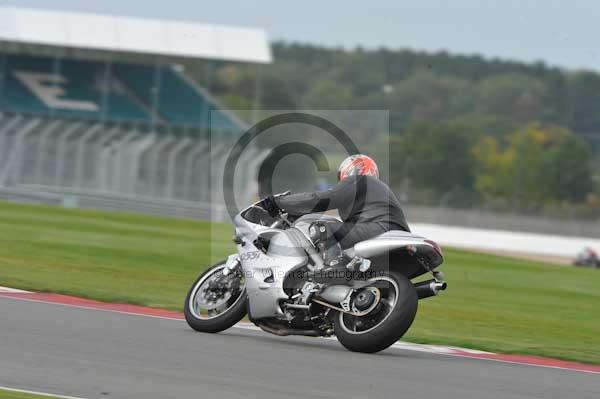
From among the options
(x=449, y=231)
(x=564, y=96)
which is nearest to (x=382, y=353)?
(x=449, y=231)

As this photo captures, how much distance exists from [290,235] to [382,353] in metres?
1.21

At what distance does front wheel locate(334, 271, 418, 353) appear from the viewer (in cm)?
786

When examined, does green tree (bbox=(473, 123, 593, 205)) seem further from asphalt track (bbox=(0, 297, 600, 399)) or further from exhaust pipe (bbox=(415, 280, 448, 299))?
asphalt track (bbox=(0, 297, 600, 399))

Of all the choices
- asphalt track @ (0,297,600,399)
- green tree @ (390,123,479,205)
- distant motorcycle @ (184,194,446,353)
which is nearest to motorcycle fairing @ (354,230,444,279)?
distant motorcycle @ (184,194,446,353)

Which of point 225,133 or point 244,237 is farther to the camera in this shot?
point 225,133

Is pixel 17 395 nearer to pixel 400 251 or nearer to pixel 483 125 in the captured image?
pixel 400 251

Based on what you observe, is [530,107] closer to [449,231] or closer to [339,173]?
[449,231]

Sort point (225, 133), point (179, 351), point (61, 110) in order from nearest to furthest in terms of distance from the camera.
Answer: point (179, 351) → point (225, 133) → point (61, 110)

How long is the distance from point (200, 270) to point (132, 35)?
32.0 m

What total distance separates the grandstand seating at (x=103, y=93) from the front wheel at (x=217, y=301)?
36490mm

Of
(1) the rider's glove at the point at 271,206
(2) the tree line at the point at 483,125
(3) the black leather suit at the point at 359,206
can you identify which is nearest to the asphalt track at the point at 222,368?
(3) the black leather suit at the point at 359,206

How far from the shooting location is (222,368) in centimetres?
712

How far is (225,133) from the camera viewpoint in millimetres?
43312

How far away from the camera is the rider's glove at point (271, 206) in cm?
871
